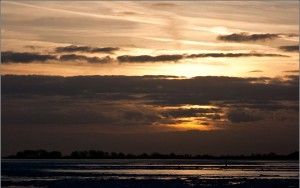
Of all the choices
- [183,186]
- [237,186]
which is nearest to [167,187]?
[183,186]

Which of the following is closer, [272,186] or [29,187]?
[29,187]

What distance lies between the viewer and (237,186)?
4019cm

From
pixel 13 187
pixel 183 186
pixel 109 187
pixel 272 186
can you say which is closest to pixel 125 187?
pixel 109 187

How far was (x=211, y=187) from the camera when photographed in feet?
129

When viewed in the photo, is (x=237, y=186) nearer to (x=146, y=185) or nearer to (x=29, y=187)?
(x=146, y=185)

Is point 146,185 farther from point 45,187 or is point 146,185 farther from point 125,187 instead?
point 45,187

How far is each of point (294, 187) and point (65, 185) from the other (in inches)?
548

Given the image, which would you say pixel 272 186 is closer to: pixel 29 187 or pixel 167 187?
pixel 167 187

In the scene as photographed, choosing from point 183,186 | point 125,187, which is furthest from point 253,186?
point 125,187

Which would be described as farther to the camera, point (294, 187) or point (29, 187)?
point (294, 187)

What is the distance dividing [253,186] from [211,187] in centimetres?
298

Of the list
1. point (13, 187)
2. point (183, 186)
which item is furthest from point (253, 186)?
point (13, 187)

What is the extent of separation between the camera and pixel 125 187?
38844mm

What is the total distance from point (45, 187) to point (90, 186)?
2.70 m
